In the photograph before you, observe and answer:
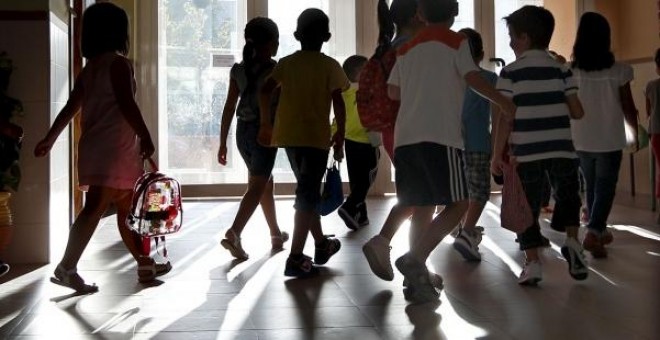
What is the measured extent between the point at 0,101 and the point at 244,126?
1.26 m

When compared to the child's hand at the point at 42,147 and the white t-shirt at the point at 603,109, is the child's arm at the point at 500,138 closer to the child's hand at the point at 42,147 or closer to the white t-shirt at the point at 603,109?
the white t-shirt at the point at 603,109

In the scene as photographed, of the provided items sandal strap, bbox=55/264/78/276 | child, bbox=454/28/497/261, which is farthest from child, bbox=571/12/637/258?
sandal strap, bbox=55/264/78/276

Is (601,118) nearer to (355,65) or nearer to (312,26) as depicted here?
(312,26)

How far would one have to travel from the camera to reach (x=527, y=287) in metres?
3.95

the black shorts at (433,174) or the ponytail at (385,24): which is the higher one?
the ponytail at (385,24)

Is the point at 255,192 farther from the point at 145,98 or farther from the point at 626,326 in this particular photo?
the point at 145,98

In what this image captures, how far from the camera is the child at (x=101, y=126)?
3.90 metres

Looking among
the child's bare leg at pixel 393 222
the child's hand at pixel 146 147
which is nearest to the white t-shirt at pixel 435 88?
the child's bare leg at pixel 393 222

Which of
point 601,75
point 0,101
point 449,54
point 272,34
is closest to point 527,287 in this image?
point 449,54

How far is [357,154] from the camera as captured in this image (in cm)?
634

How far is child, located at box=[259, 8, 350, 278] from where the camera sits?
4246mm

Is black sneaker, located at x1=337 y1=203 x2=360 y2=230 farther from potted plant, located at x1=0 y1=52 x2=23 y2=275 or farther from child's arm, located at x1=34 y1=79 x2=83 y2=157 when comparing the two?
→ child's arm, located at x1=34 y1=79 x2=83 y2=157

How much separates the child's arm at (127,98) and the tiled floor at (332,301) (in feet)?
2.28

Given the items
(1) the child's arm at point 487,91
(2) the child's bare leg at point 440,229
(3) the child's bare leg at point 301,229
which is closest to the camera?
(1) the child's arm at point 487,91
